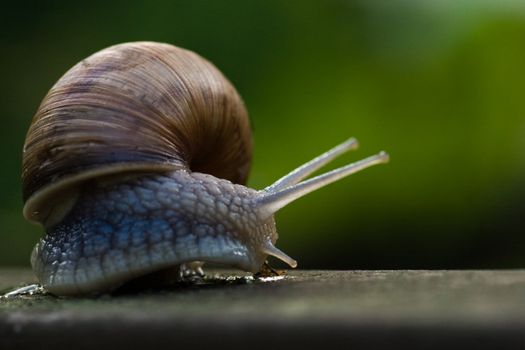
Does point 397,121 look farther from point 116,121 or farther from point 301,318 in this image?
point 301,318

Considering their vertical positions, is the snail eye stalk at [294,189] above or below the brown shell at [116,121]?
below

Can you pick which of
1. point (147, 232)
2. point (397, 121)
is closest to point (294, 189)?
point (147, 232)

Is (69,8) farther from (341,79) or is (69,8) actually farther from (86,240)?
(86,240)

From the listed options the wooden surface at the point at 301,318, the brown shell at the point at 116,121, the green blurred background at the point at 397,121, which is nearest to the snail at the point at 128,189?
the brown shell at the point at 116,121

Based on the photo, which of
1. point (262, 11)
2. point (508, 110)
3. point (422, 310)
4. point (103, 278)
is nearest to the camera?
point (422, 310)

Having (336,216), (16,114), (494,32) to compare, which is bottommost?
(336,216)

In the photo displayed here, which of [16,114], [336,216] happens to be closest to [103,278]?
[336,216]

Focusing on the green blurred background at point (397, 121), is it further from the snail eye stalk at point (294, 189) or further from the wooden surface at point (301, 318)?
the wooden surface at point (301, 318)
